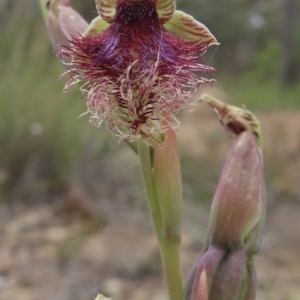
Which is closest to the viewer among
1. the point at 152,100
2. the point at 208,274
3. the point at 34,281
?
the point at 152,100

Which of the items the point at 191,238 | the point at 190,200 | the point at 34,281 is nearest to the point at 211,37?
the point at 34,281

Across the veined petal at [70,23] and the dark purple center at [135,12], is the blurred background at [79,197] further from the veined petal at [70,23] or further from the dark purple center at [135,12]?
the dark purple center at [135,12]

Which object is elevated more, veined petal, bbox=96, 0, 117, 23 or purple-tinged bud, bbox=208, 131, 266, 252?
veined petal, bbox=96, 0, 117, 23

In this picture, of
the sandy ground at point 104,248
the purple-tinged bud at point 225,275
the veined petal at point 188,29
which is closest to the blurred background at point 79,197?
the sandy ground at point 104,248

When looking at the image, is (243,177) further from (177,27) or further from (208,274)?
(177,27)

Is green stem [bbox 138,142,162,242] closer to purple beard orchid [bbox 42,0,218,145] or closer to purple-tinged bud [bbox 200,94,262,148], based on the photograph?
purple beard orchid [bbox 42,0,218,145]

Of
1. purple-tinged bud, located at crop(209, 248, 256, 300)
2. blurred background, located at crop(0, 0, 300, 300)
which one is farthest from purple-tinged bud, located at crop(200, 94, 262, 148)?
blurred background, located at crop(0, 0, 300, 300)
